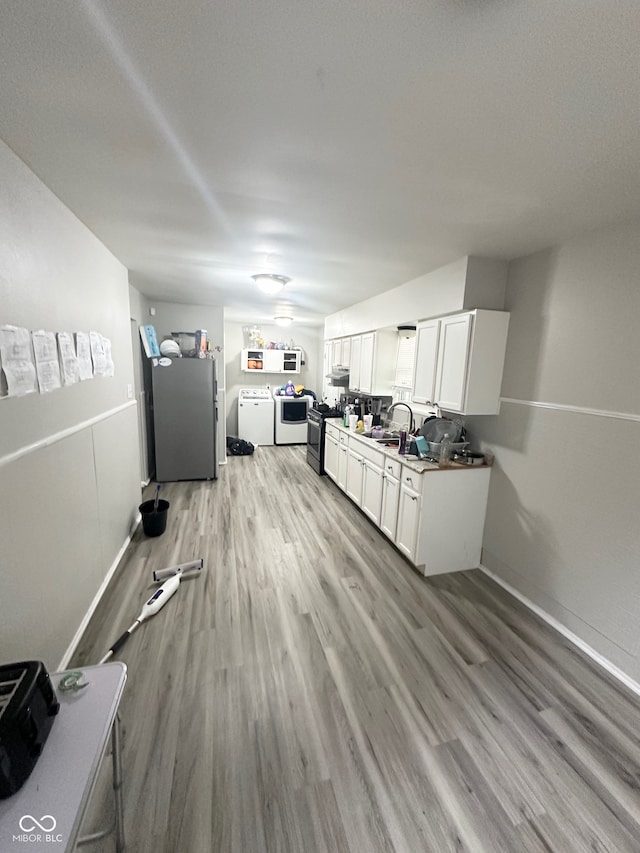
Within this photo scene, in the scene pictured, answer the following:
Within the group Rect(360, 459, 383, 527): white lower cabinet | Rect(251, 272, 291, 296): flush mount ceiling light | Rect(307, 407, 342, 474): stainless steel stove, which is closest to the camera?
Rect(251, 272, 291, 296): flush mount ceiling light

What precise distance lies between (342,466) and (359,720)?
276 centimetres

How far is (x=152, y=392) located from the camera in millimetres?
4316

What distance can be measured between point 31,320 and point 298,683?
2140 millimetres

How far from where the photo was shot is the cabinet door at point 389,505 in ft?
9.61

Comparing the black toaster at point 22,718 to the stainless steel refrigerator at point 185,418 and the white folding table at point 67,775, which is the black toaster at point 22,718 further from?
the stainless steel refrigerator at point 185,418

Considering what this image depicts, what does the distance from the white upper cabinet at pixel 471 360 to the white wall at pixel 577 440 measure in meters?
0.11

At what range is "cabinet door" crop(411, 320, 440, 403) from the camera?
9.32 feet

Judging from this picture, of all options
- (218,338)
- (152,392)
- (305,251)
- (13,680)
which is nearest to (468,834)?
(13,680)

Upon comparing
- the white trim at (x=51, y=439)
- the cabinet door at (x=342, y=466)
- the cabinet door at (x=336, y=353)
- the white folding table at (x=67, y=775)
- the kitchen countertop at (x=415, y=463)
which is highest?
the cabinet door at (x=336, y=353)

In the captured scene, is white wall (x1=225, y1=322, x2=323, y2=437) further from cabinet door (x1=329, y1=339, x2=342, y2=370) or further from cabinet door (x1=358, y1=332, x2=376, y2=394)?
cabinet door (x1=358, y1=332, x2=376, y2=394)

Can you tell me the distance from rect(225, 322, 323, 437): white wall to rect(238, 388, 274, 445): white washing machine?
0.35 m

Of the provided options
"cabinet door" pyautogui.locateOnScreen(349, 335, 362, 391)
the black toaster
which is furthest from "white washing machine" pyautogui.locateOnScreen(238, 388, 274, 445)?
the black toaster

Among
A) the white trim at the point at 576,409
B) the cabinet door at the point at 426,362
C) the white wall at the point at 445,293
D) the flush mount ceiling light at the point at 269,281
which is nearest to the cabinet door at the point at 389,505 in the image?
the cabinet door at the point at 426,362

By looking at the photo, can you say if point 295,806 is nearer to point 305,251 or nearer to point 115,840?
point 115,840
